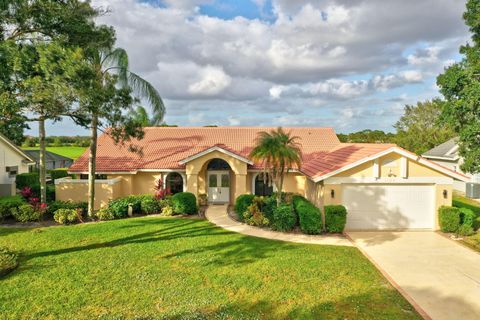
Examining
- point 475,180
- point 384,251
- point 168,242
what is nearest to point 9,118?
point 168,242

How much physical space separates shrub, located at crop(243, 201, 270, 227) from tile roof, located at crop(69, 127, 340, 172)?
5.23m

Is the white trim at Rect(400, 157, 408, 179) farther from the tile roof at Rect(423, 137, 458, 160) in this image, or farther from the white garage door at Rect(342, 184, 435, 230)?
the tile roof at Rect(423, 137, 458, 160)

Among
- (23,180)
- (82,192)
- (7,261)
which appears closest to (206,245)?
(7,261)

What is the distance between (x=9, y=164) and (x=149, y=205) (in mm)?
17456

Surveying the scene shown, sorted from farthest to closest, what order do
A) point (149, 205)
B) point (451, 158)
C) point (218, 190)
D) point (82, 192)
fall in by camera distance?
point (451, 158) → point (218, 190) → point (82, 192) → point (149, 205)

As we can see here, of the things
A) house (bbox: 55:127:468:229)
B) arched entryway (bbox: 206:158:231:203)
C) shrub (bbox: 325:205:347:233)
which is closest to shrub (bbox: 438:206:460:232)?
house (bbox: 55:127:468:229)

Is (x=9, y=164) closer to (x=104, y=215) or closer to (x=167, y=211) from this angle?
(x=104, y=215)

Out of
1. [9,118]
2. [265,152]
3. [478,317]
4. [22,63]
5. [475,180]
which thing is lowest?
[478,317]

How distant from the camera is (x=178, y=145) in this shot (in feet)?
84.4

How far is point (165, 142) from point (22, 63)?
1670 centimetres

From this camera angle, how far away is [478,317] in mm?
8039

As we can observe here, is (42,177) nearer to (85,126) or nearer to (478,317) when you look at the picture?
(85,126)

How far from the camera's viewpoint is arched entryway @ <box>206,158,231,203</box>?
76.5 feet

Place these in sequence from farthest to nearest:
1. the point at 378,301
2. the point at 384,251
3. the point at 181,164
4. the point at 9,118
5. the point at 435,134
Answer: the point at 435,134 → the point at 181,164 → the point at 384,251 → the point at 9,118 → the point at 378,301
